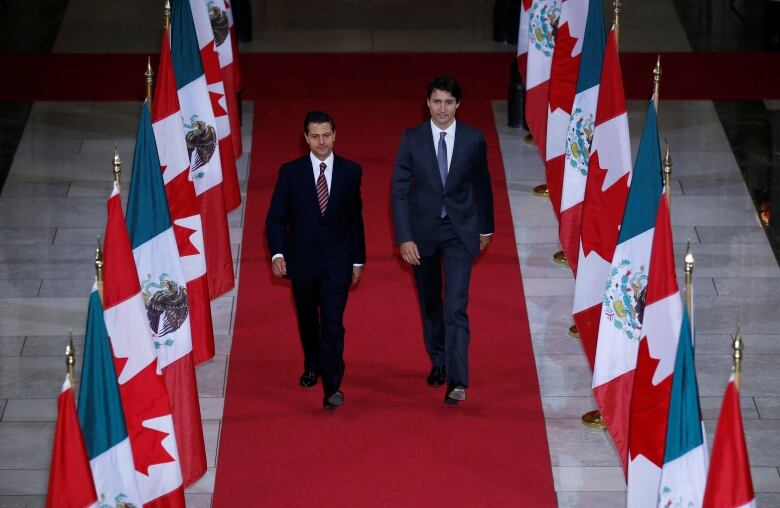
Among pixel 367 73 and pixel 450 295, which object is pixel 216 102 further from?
pixel 367 73

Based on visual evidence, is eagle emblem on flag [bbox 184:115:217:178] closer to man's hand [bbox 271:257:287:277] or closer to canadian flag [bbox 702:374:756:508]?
man's hand [bbox 271:257:287:277]

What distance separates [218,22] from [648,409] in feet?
18.0

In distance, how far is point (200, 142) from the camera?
980cm

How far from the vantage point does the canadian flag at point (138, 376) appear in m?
6.63

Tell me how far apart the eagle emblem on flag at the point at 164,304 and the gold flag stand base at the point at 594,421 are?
89.6 inches

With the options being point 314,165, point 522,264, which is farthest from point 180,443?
point 522,264

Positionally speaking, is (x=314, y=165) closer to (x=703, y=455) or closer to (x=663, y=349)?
(x=663, y=349)

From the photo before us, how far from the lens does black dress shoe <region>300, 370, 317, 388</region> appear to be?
Answer: 884 cm

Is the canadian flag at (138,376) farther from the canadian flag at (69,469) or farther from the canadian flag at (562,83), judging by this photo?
the canadian flag at (562,83)

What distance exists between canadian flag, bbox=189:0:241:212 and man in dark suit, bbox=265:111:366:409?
2288 mm

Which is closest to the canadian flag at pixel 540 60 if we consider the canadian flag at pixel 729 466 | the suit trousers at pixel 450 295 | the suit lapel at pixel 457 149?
the suit trousers at pixel 450 295

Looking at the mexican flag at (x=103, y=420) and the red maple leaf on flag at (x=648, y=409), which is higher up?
the mexican flag at (x=103, y=420)

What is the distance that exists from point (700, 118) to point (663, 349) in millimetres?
6604

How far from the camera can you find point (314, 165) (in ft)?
26.8
